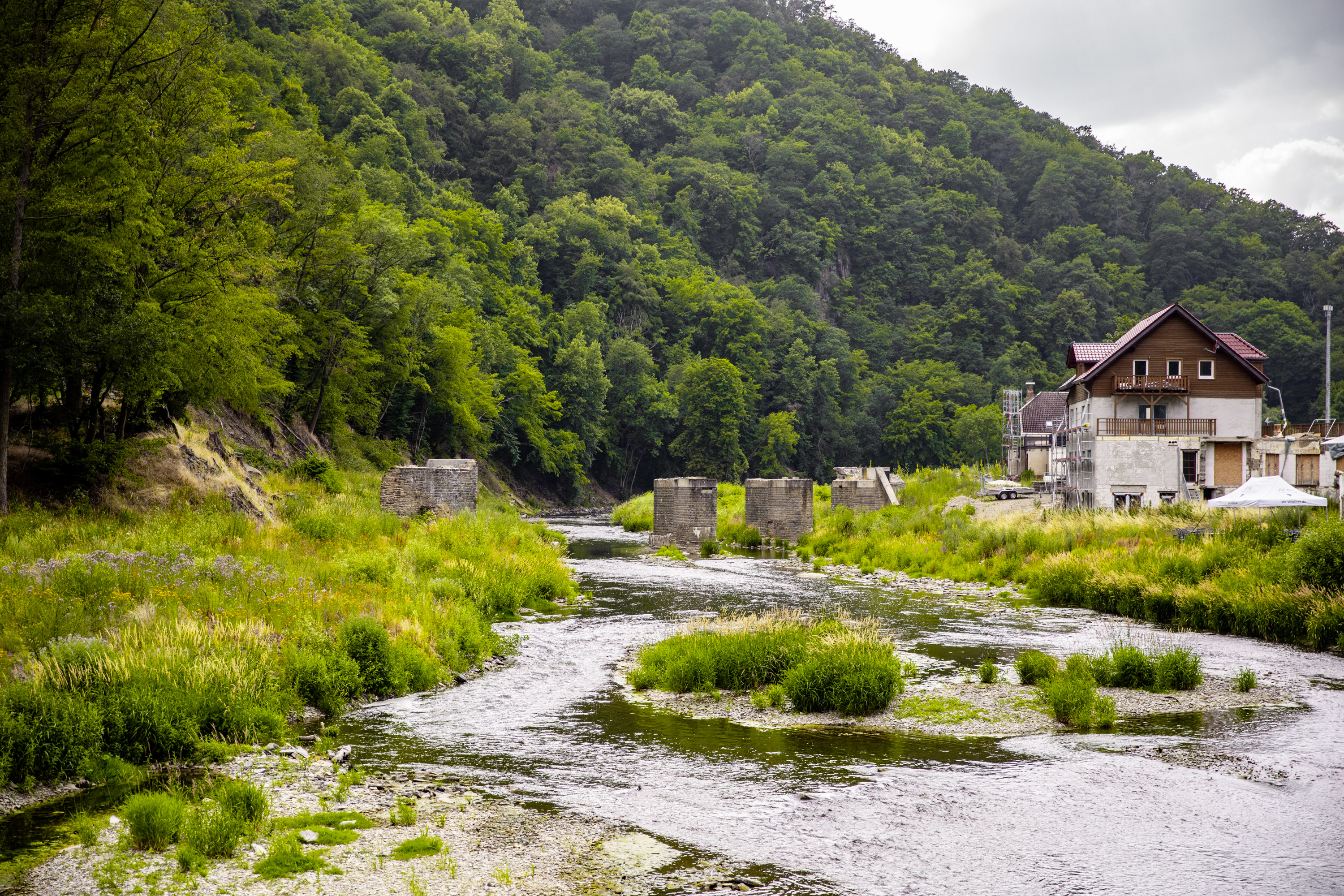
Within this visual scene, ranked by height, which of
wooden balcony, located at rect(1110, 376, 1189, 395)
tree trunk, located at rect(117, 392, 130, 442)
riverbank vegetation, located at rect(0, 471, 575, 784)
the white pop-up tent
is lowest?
riverbank vegetation, located at rect(0, 471, 575, 784)

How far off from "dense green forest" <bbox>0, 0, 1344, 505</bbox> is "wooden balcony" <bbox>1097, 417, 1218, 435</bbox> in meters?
38.1

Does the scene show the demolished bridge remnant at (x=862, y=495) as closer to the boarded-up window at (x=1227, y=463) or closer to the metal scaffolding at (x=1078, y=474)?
the metal scaffolding at (x=1078, y=474)

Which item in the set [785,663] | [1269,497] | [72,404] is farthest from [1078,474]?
[72,404]

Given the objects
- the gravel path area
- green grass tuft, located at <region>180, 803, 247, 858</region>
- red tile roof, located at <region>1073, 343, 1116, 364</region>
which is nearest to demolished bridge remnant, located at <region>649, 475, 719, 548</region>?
red tile roof, located at <region>1073, 343, 1116, 364</region>

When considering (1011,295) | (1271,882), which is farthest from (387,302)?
(1011,295)

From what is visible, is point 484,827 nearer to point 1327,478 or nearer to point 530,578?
point 530,578

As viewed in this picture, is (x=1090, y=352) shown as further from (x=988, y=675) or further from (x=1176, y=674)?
(x=988, y=675)

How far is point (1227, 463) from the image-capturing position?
145 ft

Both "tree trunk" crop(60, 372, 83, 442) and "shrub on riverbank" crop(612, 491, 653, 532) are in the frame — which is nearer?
"tree trunk" crop(60, 372, 83, 442)

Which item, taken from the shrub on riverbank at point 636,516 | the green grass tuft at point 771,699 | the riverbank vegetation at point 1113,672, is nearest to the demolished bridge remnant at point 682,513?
the shrub on riverbank at point 636,516

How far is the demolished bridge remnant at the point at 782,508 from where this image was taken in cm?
4394

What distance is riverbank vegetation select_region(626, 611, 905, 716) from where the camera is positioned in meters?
13.8

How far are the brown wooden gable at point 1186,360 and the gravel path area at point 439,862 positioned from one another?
144ft

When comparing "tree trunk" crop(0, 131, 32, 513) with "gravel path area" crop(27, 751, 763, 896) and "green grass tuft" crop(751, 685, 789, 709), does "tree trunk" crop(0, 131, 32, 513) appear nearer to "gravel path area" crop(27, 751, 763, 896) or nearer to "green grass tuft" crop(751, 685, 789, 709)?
"gravel path area" crop(27, 751, 763, 896)
